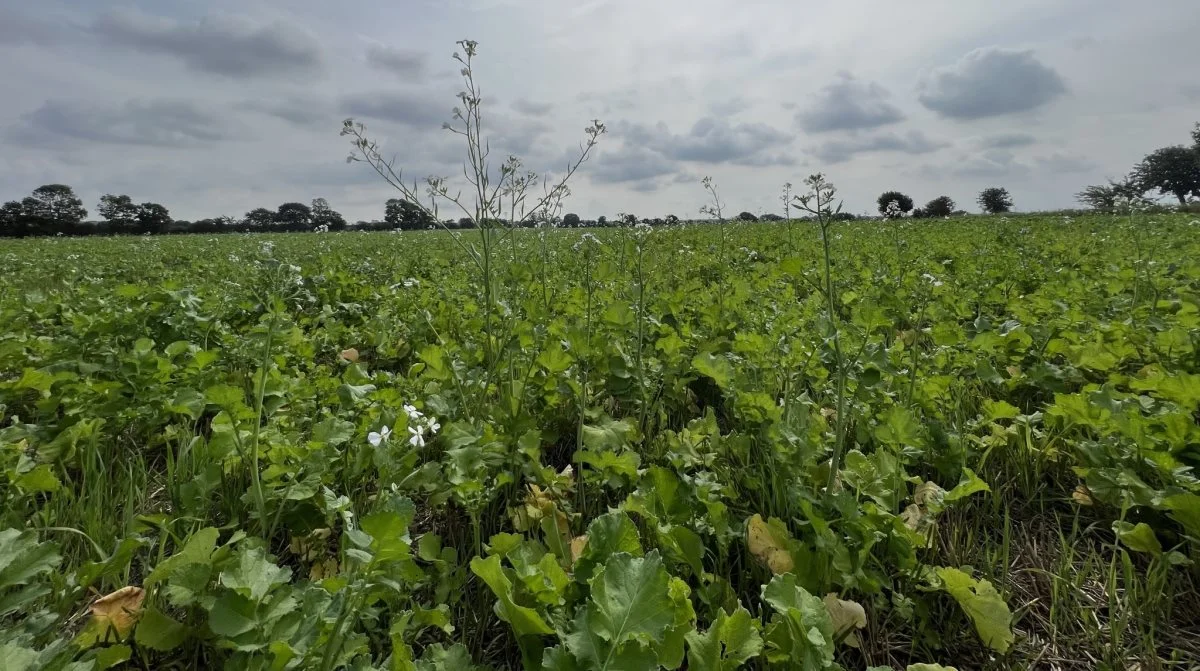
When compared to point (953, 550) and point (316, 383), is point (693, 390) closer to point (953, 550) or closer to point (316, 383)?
point (953, 550)

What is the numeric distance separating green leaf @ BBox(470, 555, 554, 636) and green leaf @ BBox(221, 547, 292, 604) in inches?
15.3

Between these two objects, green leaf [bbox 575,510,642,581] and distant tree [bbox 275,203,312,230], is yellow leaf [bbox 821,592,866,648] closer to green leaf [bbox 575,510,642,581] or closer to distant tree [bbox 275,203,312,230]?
green leaf [bbox 575,510,642,581]

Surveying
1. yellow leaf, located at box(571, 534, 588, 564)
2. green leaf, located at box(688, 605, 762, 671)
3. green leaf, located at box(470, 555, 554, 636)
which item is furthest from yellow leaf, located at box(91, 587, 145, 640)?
green leaf, located at box(688, 605, 762, 671)

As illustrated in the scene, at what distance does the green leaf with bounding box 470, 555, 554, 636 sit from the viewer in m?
A: 1.17

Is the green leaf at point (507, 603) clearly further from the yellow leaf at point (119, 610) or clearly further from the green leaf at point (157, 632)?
the yellow leaf at point (119, 610)

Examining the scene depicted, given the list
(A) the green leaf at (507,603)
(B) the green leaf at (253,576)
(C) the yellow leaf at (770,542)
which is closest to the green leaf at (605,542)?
(A) the green leaf at (507,603)

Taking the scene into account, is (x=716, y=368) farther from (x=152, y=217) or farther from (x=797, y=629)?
(x=152, y=217)

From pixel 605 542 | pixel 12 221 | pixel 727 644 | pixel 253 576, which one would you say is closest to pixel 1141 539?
pixel 727 644

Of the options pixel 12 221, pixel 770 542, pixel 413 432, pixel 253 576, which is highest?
pixel 12 221

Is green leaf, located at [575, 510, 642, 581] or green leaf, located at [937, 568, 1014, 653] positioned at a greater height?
green leaf, located at [575, 510, 642, 581]

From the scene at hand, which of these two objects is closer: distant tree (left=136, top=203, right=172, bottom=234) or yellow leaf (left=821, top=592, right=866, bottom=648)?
yellow leaf (left=821, top=592, right=866, bottom=648)

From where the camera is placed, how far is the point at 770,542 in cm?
158

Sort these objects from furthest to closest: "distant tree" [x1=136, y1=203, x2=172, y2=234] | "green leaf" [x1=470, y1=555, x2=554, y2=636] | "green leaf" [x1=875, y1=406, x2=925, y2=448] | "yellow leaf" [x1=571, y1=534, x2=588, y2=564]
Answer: "distant tree" [x1=136, y1=203, x2=172, y2=234], "green leaf" [x1=875, y1=406, x2=925, y2=448], "yellow leaf" [x1=571, y1=534, x2=588, y2=564], "green leaf" [x1=470, y1=555, x2=554, y2=636]

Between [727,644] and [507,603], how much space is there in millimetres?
439
